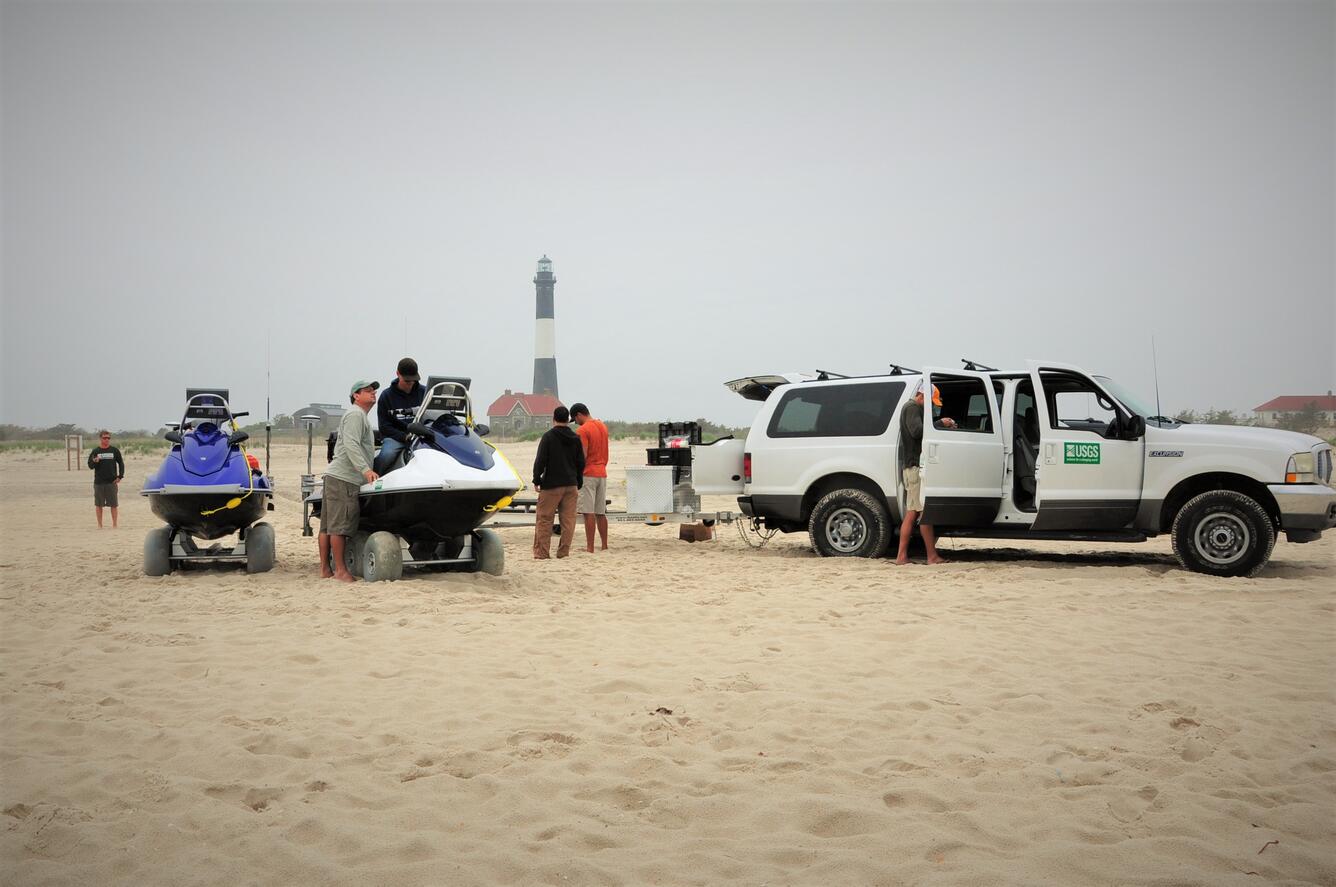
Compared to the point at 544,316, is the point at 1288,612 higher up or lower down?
lower down

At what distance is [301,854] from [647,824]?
131 cm

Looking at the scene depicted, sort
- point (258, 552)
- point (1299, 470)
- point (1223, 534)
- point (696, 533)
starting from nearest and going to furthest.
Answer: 1. point (1299, 470)
2. point (1223, 534)
3. point (258, 552)
4. point (696, 533)

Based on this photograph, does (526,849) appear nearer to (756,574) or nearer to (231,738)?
(231,738)

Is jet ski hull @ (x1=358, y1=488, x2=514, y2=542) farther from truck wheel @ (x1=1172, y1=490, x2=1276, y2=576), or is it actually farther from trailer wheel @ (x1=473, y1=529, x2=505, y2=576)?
truck wheel @ (x1=1172, y1=490, x2=1276, y2=576)

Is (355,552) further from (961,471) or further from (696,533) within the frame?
(961,471)

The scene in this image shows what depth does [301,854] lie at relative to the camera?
373 centimetres

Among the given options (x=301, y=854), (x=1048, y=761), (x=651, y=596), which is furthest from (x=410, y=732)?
(x=651, y=596)

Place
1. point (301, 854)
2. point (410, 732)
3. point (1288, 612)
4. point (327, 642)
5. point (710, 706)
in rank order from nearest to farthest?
point (301, 854) → point (410, 732) → point (710, 706) → point (327, 642) → point (1288, 612)

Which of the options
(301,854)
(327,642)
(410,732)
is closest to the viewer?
(301,854)

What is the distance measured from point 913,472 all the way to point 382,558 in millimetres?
5894

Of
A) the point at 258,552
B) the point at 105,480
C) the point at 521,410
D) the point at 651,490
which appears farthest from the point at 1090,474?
the point at 521,410

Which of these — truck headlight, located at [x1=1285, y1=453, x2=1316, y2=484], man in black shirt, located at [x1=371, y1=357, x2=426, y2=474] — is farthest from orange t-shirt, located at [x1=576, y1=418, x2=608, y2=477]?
truck headlight, located at [x1=1285, y1=453, x2=1316, y2=484]

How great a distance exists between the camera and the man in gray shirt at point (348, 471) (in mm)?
9711

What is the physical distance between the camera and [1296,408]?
184ft
